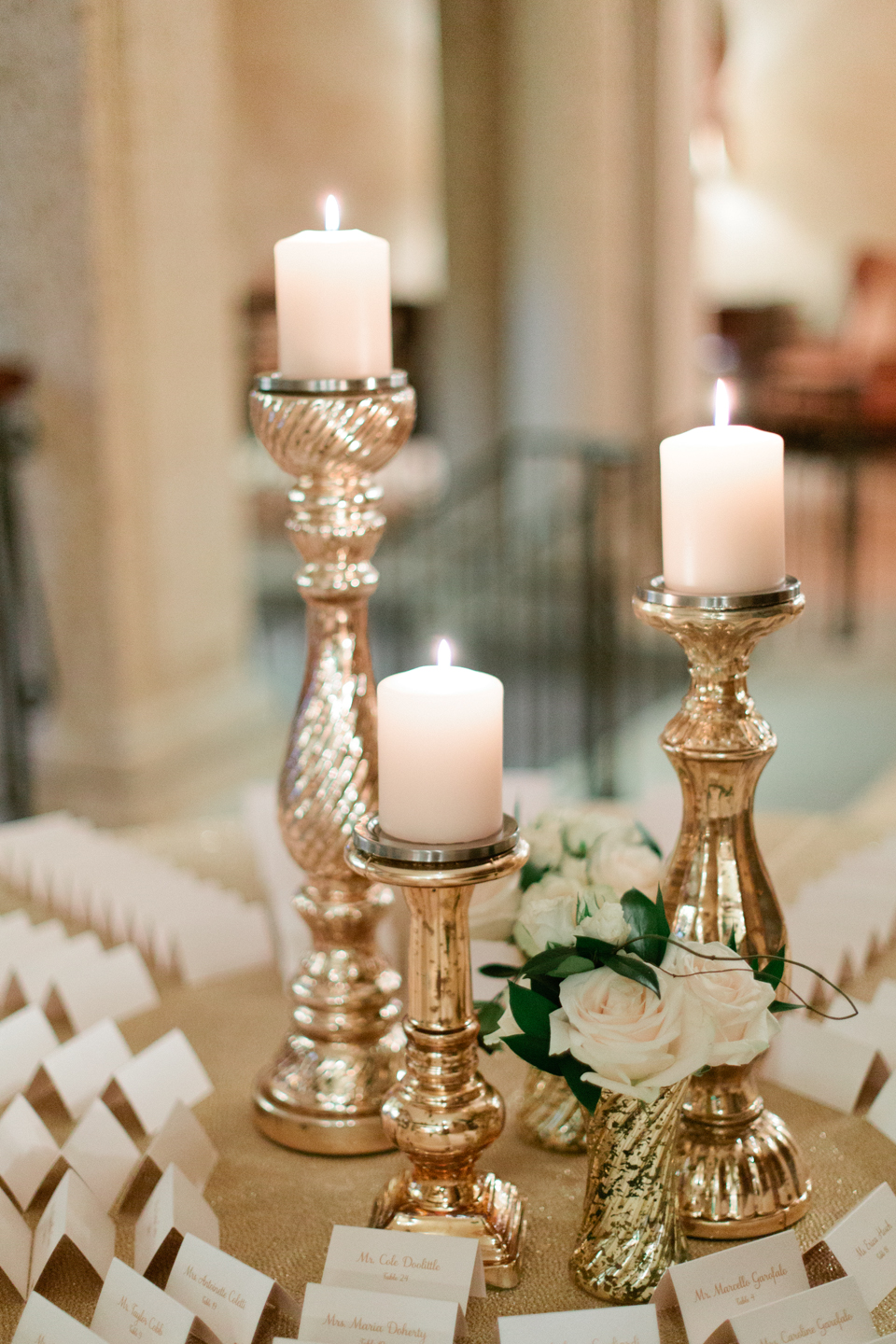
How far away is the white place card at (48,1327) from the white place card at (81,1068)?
0.81ft

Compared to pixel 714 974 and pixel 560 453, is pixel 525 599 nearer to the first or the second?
pixel 560 453

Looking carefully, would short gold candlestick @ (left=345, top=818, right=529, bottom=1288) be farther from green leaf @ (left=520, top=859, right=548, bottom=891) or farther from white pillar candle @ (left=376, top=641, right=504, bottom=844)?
green leaf @ (left=520, top=859, right=548, bottom=891)

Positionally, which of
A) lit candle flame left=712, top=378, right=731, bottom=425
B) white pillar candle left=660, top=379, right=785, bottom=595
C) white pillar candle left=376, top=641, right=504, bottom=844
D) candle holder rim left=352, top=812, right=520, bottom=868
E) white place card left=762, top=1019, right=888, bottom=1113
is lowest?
white place card left=762, top=1019, right=888, bottom=1113

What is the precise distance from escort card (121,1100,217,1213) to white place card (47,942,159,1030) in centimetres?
22

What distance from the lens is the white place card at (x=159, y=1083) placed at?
0.89 metres

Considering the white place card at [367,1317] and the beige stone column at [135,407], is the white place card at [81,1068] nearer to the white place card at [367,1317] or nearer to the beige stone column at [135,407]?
the white place card at [367,1317]

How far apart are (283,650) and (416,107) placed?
5.52 meters

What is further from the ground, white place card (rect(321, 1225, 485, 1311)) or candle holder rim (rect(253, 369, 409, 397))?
candle holder rim (rect(253, 369, 409, 397))

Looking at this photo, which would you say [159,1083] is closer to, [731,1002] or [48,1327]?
[48,1327]

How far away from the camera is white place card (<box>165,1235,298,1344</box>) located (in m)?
0.67

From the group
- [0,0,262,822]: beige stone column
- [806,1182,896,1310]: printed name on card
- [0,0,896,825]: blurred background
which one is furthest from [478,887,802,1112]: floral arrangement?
[0,0,262,822]: beige stone column

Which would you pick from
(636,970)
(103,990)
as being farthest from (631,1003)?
(103,990)

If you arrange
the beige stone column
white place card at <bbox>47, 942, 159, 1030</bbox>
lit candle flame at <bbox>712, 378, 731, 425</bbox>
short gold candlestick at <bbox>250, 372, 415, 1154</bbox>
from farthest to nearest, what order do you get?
the beige stone column → white place card at <bbox>47, 942, 159, 1030</bbox> → short gold candlestick at <bbox>250, 372, 415, 1154</bbox> → lit candle flame at <bbox>712, 378, 731, 425</bbox>

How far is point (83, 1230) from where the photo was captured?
2.43 feet
